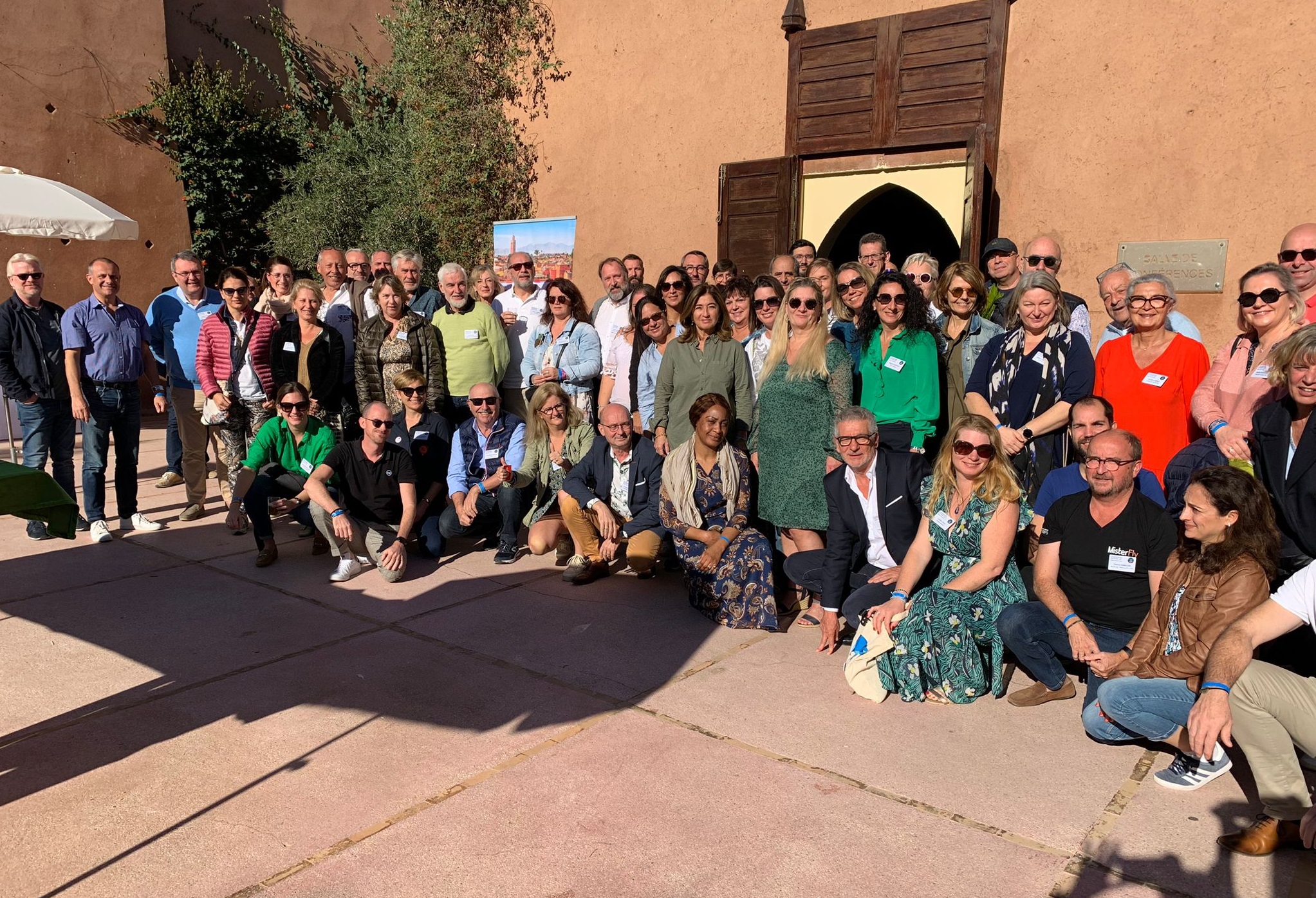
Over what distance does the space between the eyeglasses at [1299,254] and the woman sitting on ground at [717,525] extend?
259 centimetres

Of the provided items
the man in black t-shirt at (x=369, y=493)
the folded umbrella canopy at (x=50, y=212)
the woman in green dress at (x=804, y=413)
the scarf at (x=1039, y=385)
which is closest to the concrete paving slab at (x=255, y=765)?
the man in black t-shirt at (x=369, y=493)

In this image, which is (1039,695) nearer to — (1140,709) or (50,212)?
(1140,709)

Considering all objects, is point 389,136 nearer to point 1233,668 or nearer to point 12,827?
point 12,827

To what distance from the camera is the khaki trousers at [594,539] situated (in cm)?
520

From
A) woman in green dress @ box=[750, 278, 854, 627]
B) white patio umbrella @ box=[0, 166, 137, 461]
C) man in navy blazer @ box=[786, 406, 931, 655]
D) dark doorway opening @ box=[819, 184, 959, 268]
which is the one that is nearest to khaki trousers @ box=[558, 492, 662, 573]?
woman in green dress @ box=[750, 278, 854, 627]

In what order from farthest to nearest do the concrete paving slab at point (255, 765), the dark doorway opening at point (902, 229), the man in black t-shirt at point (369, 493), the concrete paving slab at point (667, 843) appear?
the dark doorway opening at point (902, 229) → the man in black t-shirt at point (369, 493) → the concrete paving slab at point (255, 765) → the concrete paving slab at point (667, 843)

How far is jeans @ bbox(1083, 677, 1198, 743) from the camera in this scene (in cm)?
318

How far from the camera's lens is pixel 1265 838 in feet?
9.00

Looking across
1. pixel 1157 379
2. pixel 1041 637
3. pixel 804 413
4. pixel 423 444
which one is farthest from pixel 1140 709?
pixel 423 444

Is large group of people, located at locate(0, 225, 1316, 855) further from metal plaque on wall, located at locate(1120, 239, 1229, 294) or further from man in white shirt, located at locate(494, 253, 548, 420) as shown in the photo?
metal plaque on wall, located at locate(1120, 239, 1229, 294)

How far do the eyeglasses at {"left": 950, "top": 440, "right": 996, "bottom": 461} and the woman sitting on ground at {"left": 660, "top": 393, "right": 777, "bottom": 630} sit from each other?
121cm

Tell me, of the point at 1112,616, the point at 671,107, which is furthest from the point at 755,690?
the point at 671,107

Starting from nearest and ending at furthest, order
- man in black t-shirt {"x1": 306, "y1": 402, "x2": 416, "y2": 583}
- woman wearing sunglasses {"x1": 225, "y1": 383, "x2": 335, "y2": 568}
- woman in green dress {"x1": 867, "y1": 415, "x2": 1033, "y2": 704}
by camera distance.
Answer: woman in green dress {"x1": 867, "y1": 415, "x2": 1033, "y2": 704}, man in black t-shirt {"x1": 306, "y1": 402, "x2": 416, "y2": 583}, woman wearing sunglasses {"x1": 225, "y1": 383, "x2": 335, "y2": 568}

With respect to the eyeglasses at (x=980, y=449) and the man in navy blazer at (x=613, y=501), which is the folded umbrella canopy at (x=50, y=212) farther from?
the eyeglasses at (x=980, y=449)
